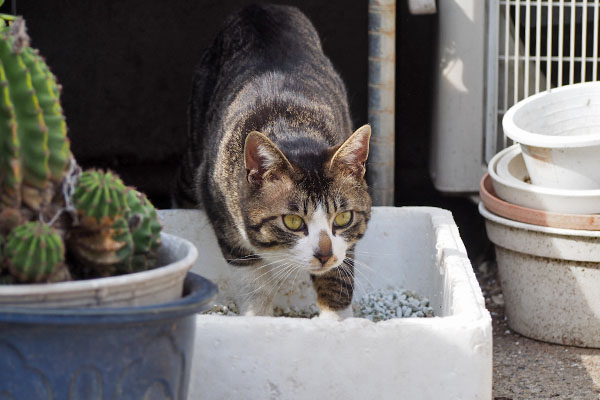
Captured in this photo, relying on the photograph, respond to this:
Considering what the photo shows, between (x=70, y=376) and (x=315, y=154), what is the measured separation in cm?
127

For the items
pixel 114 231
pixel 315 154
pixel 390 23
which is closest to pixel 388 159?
pixel 390 23

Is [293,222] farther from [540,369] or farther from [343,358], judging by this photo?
[540,369]

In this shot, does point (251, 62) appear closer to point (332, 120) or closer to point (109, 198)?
point (332, 120)

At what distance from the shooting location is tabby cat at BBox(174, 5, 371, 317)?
7.88 feet

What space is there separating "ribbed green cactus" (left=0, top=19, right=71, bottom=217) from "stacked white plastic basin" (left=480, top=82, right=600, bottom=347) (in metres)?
1.91

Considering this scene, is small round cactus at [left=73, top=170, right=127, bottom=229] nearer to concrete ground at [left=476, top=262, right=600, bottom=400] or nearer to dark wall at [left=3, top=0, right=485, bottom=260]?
concrete ground at [left=476, top=262, right=600, bottom=400]

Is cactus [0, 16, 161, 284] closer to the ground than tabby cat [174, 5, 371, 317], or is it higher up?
higher up

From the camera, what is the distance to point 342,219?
2.46m

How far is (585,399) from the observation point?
258 cm

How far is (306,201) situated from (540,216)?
3.16ft

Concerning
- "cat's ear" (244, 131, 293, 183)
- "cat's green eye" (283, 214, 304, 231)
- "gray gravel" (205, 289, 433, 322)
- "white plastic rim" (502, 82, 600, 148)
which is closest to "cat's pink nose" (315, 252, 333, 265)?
"cat's green eye" (283, 214, 304, 231)

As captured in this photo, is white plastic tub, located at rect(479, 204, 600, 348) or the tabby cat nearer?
the tabby cat

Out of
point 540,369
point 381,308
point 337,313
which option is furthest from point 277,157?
point 540,369

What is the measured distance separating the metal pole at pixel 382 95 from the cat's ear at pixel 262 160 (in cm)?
116
